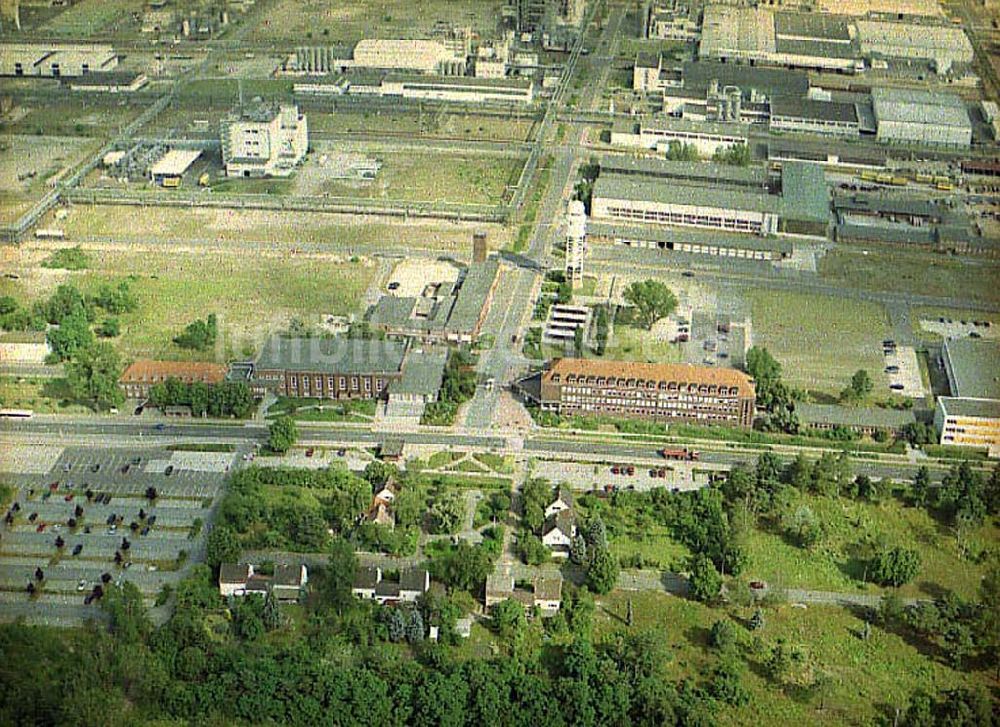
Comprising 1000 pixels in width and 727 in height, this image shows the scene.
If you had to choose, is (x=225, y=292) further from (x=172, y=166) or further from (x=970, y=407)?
(x=970, y=407)

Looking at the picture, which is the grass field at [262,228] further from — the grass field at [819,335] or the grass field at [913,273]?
the grass field at [913,273]

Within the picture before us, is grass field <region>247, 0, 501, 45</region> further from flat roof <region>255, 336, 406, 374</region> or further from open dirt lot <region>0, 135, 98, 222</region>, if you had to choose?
flat roof <region>255, 336, 406, 374</region>

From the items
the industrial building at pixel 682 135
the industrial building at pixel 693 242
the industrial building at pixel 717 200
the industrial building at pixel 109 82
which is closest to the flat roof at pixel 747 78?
the industrial building at pixel 682 135

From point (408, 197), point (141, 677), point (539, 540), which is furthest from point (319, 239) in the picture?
point (141, 677)

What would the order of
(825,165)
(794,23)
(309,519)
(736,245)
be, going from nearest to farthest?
(309,519), (736,245), (825,165), (794,23)

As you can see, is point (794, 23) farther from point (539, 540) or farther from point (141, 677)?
point (141, 677)

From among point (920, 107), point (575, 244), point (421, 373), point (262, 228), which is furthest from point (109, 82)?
point (920, 107)
